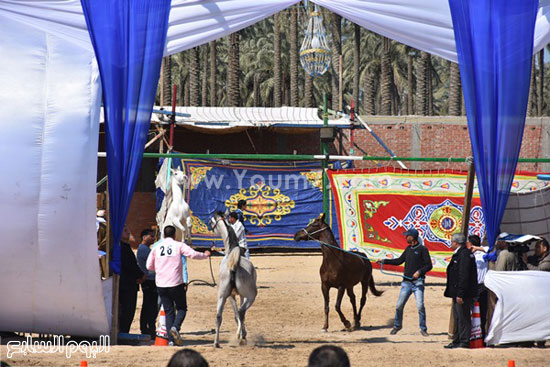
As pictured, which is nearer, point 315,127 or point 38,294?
point 38,294

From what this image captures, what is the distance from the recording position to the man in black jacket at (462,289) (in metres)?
10.7

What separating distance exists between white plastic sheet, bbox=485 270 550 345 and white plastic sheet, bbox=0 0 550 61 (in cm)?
353

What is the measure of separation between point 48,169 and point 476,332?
631cm

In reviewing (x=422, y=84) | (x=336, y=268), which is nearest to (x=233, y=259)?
(x=336, y=268)

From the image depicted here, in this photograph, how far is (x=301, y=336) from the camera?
1235 centimetres

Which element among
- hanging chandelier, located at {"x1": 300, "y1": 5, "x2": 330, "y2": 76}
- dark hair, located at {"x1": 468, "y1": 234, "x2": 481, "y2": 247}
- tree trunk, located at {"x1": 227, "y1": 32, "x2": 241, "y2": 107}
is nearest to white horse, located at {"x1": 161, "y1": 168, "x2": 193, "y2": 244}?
dark hair, located at {"x1": 468, "y1": 234, "x2": 481, "y2": 247}

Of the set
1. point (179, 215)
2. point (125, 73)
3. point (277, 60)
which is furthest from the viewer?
point (277, 60)

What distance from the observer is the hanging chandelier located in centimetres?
2336

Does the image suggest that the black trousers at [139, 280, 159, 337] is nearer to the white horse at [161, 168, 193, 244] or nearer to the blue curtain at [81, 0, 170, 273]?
the blue curtain at [81, 0, 170, 273]

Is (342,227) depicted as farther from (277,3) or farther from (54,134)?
(54,134)

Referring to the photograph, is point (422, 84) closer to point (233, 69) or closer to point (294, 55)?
point (294, 55)

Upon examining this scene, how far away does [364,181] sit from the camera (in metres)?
17.8

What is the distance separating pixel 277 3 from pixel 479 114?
3.27m

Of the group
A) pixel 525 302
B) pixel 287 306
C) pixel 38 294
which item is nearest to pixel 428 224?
pixel 287 306
